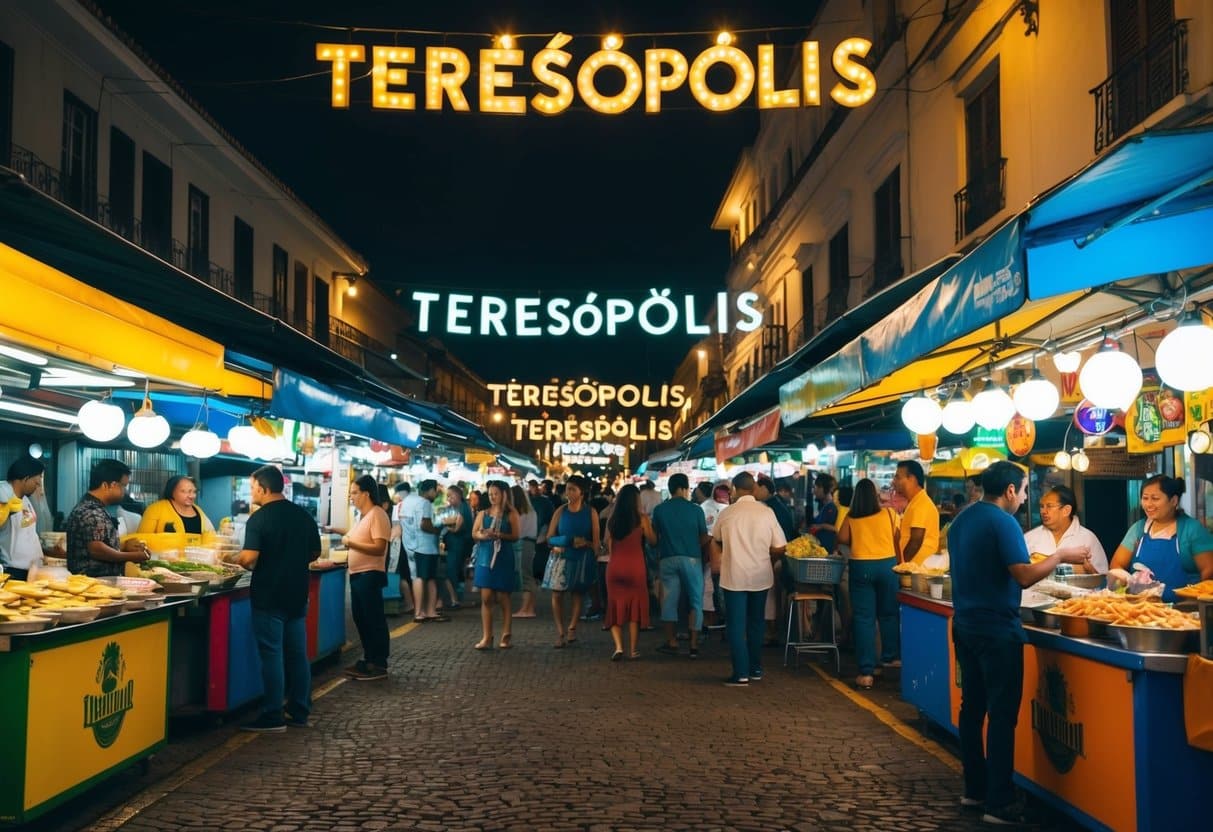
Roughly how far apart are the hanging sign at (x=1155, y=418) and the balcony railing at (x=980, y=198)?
641 cm

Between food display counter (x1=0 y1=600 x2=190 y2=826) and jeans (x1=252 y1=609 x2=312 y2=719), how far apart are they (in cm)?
107

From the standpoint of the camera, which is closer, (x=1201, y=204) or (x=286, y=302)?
(x=1201, y=204)

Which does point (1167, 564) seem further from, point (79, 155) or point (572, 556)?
point (79, 155)

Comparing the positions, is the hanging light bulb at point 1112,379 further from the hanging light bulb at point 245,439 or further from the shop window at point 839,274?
the shop window at point 839,274

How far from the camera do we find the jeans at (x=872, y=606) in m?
11.2

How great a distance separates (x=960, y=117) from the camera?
1802 cm

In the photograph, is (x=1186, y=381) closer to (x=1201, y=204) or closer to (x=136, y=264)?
(x=1201, y=204)

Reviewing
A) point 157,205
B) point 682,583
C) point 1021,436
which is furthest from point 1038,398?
point 157,205

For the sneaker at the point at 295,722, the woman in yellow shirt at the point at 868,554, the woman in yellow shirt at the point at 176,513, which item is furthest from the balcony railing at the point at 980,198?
the sneaker at the point at 295,722

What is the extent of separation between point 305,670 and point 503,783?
268cm

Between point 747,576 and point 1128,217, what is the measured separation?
623cm

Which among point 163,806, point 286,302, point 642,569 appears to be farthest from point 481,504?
point 286,302

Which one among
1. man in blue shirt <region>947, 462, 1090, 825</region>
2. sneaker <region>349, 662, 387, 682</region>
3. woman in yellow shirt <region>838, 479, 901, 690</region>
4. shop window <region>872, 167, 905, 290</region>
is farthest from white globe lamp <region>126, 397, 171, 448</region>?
shop window <region>872, 167, 905, 290</region>

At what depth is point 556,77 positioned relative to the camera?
14422 millimetres
